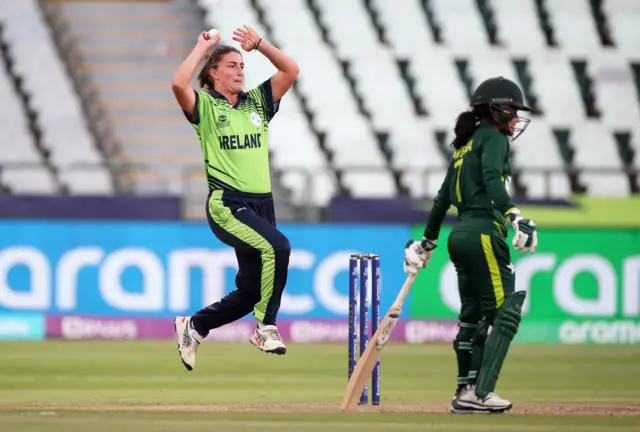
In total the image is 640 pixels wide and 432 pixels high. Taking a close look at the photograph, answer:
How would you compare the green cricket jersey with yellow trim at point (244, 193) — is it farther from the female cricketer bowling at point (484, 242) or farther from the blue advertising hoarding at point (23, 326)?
the blue advertising hoarding at point (23, 326)

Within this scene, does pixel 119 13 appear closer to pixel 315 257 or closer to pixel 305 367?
pixel 315 257

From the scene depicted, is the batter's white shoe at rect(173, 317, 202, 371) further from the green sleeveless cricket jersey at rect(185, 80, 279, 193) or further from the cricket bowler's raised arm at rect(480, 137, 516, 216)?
the cricket bowler's raised arm at rect(480, 137, 516, 216)

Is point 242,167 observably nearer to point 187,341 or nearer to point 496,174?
point 187,341

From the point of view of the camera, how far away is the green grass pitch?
7.87 metres

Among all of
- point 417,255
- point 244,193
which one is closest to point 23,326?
point 244,193

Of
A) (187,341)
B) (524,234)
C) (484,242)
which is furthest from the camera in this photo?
(187,341)

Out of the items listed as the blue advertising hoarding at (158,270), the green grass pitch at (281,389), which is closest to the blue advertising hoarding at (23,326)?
the blue advertising hoarding at (158,270)

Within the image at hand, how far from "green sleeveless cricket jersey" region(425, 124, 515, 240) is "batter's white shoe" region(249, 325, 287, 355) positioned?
1287mm

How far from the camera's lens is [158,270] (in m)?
16.1

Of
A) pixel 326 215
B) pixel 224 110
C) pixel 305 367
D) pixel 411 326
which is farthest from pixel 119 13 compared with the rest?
pixel 224 110

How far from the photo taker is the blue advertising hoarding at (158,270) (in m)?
16.1

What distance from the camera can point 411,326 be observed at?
16.1 meters

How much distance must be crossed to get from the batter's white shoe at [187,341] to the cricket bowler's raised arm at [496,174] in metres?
2.11

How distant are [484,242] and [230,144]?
5.43ft
